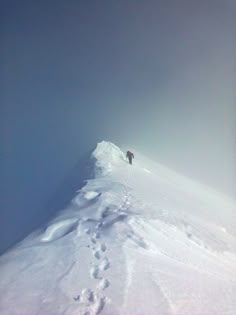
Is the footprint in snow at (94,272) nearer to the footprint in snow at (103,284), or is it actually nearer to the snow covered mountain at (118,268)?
the snow covered mountain at (118,268)

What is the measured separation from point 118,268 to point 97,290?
1089mm

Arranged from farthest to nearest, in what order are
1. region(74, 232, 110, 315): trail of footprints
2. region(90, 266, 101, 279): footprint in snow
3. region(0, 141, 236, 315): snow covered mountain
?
region(90, 266, 101, 279): footprint in snow, region(0, 141, 236, 315): snow covered mountain, region(74, 232, 110, 315): trail of footprints

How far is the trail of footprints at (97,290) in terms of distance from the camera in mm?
5520

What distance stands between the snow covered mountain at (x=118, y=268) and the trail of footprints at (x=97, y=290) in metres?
0.02

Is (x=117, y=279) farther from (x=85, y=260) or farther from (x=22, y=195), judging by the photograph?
(x=22, y=195)

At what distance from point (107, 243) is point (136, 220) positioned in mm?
2181

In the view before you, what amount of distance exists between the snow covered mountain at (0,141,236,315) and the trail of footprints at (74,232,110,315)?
2 centimetres

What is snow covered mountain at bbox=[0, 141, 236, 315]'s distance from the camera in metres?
→ 5.73

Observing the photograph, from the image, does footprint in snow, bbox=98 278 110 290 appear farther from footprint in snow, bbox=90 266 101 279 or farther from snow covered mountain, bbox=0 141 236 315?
footprint in snow, bbox=90 266 101 279

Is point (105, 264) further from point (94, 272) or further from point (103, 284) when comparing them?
point (103, 284)

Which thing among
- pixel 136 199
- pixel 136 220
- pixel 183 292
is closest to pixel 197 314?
pixel 183 292

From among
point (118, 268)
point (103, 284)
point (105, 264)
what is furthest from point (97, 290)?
point (105, 264)

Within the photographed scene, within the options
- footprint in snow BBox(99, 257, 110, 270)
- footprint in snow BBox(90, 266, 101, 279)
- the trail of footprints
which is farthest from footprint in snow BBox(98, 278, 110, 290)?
footprint in snow BBox(99, 257, 110, 270)

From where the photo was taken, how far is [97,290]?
6.12 meters
